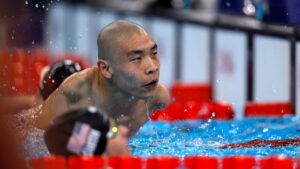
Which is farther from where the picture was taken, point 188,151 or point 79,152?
point 188,151

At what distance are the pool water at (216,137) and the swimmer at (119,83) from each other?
0.19m

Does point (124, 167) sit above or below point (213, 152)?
above

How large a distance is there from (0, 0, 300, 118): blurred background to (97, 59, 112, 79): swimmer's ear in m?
1.60

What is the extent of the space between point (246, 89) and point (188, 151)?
3.65 m

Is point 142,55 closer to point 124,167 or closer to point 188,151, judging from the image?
point 188,151

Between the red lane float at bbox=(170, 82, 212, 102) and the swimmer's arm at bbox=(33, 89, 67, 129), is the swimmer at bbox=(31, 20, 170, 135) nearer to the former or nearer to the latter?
the swimmer's arm at bbox=(33, 89, 67, 129)

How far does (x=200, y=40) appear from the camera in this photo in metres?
7.62

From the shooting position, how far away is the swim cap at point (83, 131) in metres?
2.05

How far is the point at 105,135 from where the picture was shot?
207 centimetres

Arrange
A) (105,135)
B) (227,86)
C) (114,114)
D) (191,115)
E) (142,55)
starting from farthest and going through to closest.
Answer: (227,86), (191,115), (114,114), (142,55), (105,135)

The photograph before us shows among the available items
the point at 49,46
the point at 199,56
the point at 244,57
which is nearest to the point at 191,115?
the point at 244,57

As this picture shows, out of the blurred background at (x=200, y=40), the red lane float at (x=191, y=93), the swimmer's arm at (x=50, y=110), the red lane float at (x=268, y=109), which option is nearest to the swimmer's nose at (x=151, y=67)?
the swimmer's arm at (x=50, y=110)

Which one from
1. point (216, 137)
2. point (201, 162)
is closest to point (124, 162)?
point (201, 162)

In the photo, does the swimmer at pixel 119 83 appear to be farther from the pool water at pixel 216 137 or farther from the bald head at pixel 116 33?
the pool water at pixel 216 137
